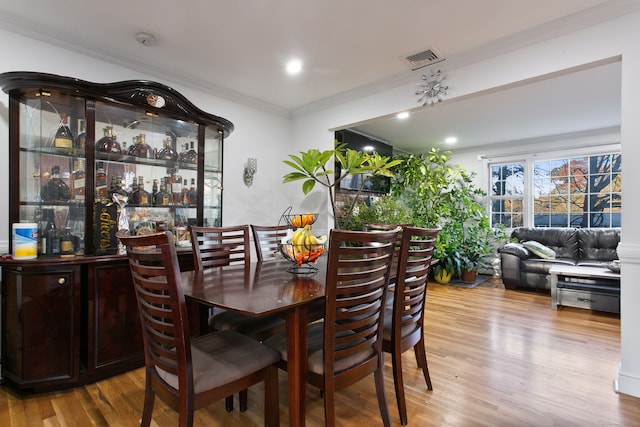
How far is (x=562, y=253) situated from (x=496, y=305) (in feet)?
6.22

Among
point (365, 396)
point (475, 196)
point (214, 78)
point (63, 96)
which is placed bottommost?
point (365, 396)

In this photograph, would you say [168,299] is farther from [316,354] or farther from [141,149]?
[141,149]

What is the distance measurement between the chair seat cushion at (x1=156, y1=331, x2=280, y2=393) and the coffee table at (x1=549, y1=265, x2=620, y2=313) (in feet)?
12.5

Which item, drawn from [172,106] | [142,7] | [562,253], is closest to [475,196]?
[562,253]

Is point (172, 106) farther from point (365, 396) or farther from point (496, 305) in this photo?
point (496, 305)

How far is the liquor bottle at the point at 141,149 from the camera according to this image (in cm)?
258

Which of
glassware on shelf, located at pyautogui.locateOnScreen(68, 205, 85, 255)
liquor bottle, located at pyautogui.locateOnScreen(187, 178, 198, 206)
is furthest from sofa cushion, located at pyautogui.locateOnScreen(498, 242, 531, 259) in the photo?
glassware on shelf, located at pyautogui.locateOnScreen(68, 205, 85, 255)

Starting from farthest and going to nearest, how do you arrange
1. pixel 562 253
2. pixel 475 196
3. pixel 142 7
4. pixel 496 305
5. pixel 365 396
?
pixel 475 196 < pixel 562 253 < pixel 496 305 < pixel 142 7 < pixel 365 396

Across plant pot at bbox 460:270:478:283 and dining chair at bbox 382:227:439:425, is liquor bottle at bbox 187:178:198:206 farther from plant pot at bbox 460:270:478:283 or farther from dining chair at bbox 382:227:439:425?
plant pot at bbox 460:270:478:283

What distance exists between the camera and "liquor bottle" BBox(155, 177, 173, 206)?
2738mm

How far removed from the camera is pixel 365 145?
499cm

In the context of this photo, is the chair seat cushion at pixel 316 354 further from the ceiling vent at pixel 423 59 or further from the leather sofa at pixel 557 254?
the leather sofa at pixel 557 254

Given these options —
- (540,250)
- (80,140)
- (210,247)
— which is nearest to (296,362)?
(210,247)

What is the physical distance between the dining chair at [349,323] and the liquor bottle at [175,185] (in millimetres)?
1744
